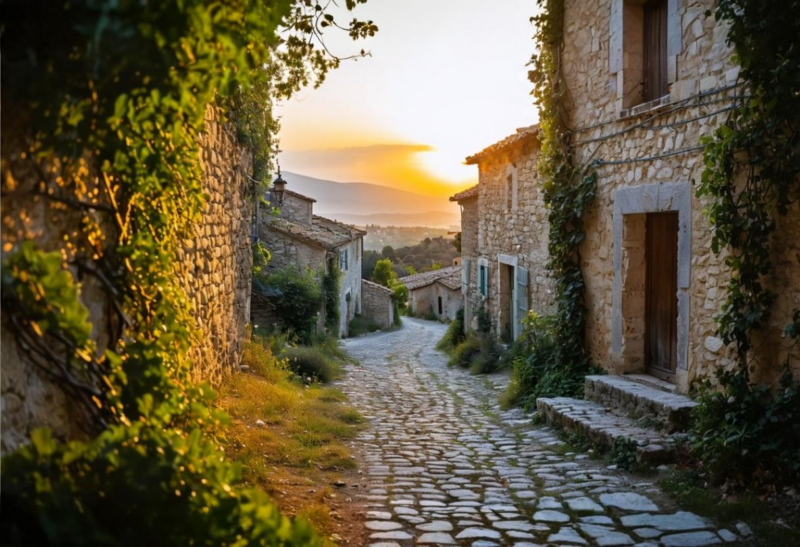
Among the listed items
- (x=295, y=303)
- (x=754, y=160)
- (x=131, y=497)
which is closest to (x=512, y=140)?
(x=295, y=303)

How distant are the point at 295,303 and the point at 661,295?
973cm

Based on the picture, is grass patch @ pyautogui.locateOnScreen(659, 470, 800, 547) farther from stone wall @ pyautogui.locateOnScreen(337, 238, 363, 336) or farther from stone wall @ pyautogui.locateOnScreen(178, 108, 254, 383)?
stone wall @ pyautogui.locateOnScreen(337, 238, 363, 336)

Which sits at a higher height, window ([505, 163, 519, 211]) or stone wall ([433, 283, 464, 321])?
window ([505, 163, 519, 211])

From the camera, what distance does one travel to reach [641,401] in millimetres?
6500

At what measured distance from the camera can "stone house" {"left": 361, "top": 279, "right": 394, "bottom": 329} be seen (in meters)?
34.7

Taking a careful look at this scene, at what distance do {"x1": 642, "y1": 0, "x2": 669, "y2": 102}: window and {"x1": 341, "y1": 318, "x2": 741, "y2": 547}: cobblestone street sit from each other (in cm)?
376

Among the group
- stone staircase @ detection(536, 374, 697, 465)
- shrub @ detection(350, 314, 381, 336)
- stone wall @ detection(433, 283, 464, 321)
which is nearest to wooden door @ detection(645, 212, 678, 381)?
stone staircase @ detection(536, 374, 697, 465)

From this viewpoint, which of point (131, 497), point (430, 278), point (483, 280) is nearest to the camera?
point (131, 497)

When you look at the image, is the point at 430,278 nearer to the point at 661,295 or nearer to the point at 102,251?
the point at 661,295

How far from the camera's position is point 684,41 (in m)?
6.29

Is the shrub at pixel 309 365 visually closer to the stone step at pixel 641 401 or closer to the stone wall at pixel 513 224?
the stone wall at pixel 513 224

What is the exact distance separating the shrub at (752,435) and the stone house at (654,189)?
0.31 m

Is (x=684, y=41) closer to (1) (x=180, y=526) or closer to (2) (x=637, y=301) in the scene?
(2) (x=637, y=301)

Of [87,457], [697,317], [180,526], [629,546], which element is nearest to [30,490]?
[87,457]
